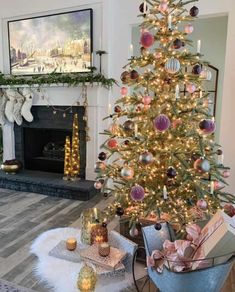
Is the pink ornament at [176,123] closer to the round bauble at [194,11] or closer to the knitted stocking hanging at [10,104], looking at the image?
the round bauble at [194,11]

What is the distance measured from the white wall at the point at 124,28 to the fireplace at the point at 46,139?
894 mm

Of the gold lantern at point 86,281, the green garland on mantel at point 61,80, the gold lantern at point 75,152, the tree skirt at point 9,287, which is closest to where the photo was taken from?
the gold lantern at point 86,281

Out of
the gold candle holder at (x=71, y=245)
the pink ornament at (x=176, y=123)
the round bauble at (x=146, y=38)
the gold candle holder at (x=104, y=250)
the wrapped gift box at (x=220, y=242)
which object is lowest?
the gold candle holder at (x=71, y=245)

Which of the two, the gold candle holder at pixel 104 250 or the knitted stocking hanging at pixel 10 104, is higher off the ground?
the knitted stocking hanging at pixel 10 104

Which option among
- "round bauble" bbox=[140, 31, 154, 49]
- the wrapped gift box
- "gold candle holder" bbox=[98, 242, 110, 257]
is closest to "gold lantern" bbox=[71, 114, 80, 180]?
"gold candle holder" bbox=[98, 242, 110, 257]

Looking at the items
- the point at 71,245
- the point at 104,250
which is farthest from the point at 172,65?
the point at 71,245

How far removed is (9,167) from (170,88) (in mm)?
3074

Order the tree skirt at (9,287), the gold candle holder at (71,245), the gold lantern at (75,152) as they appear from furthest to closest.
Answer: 1. the gold lantern at (75,152)
2. the gold candle holder at (71,245)
3. the tree skirt at (9,287)

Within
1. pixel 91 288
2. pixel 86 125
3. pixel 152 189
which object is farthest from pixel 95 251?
pixel 86 125

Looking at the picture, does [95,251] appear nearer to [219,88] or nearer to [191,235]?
[191,235]

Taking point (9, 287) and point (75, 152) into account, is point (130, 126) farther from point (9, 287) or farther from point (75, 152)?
point (75, 152)

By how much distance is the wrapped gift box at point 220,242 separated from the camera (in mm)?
1276

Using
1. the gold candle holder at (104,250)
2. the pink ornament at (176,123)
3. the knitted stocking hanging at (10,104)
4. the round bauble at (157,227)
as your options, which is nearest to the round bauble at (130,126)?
the pink ornament at (176,123)

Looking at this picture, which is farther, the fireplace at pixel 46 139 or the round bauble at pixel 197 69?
the fireplace at pixel 46 139
